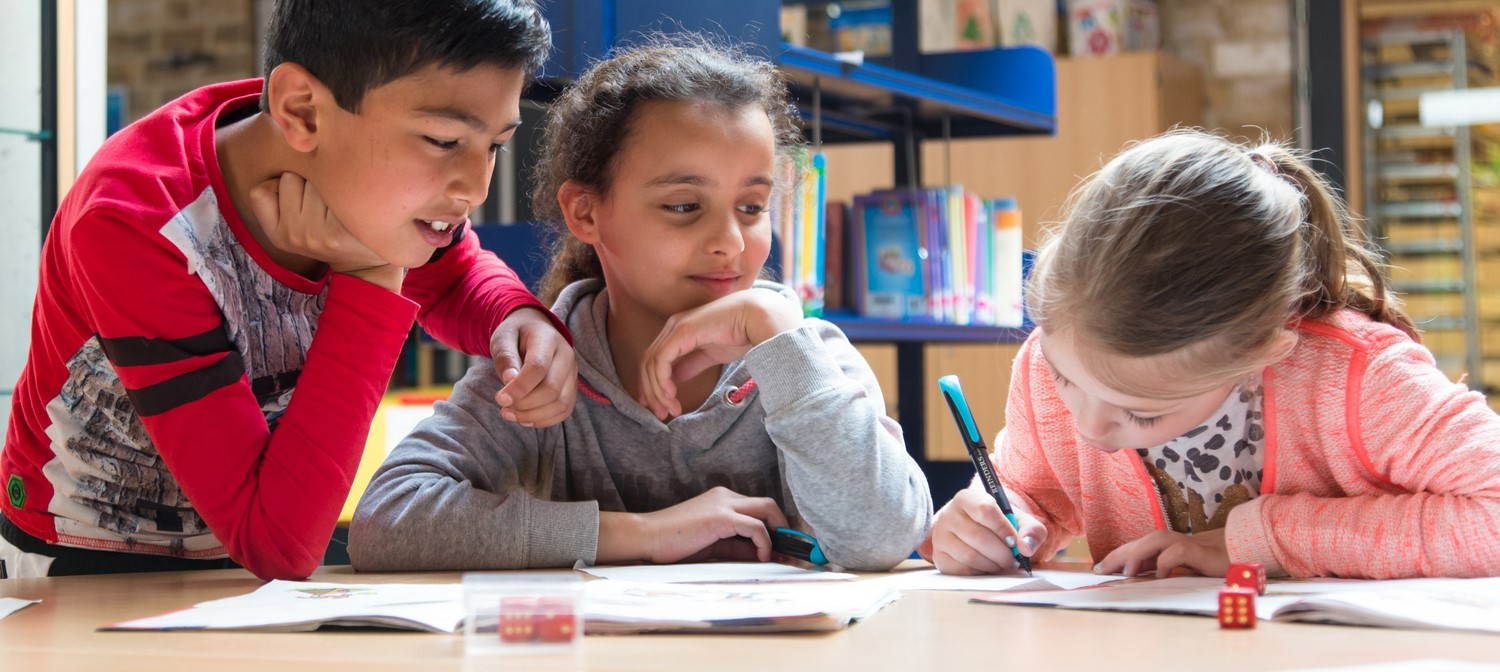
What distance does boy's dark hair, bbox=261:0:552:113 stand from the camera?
3.73 ft

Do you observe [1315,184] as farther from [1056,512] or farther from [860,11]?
[860,11]

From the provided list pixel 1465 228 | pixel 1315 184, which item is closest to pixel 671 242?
pixel 1315 184

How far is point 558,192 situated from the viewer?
1571mm

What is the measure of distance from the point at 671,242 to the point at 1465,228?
3989mm

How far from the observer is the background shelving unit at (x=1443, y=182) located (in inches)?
179

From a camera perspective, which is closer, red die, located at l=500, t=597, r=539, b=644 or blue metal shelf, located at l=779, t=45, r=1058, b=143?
red die, located at l=500, t=597, r=539, b=644

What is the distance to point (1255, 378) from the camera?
121 centimetres

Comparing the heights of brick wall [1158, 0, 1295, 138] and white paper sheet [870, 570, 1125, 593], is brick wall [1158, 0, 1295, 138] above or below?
above

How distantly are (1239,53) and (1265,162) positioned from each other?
4070 mm

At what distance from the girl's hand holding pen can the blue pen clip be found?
0.37 feet

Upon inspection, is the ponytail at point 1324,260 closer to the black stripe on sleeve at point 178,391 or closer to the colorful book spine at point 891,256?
the black stripe on sleeve at point 178,391

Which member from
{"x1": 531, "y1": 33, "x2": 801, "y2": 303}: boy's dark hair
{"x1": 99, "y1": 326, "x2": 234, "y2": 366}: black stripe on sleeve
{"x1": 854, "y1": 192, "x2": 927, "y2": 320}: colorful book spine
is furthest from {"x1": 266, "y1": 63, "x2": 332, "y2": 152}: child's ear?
{"x1": 854, "y1": 192, "x2": 927, "y2": 320}: colorful book spine

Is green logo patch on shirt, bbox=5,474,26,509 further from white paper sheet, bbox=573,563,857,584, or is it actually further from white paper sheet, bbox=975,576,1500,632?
white paper sheet, bbox=975,576,1500,632

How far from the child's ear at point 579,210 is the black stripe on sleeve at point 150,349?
51 cm
